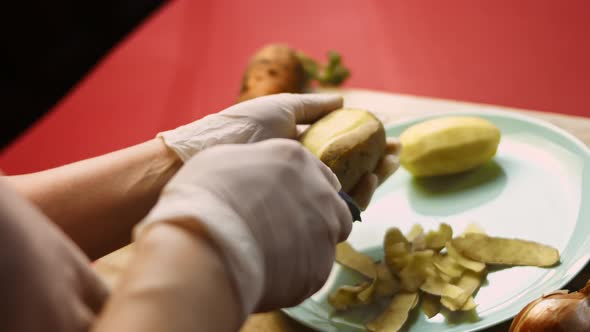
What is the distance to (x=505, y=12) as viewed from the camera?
2002mm

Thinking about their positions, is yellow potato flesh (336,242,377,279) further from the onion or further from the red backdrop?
the red backdrop

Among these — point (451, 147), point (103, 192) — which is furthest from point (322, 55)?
point (103, 192)

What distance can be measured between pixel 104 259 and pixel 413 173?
28.7 inches

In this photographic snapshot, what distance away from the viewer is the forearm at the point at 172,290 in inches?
24.1

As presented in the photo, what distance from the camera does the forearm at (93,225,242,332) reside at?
0.61 m

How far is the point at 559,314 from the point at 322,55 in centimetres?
160

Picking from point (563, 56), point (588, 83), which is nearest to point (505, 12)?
point (563, 56)

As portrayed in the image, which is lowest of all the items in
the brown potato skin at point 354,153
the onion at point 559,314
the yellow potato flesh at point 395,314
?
the yellow potato flesh at point 395,314

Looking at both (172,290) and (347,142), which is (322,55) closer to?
(347,142)

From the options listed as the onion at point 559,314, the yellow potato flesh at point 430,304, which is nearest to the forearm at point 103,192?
the yellow potato flesh at point 430,304

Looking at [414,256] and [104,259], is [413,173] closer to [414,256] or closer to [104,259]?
[414,256]

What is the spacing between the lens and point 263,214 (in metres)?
0.75

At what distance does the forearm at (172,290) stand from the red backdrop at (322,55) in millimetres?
1314

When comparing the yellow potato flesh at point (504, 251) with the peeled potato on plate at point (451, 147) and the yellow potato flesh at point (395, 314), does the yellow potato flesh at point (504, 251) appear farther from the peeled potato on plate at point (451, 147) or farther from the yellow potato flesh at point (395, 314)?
the peeled potato on plate at point (451, 147)
